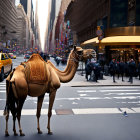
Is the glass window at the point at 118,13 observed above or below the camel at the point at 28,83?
above

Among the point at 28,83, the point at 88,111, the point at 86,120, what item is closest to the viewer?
the point at 28,83

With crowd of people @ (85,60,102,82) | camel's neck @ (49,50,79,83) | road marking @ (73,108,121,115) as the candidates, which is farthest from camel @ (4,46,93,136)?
crowd of people @ (85,60,102,82)

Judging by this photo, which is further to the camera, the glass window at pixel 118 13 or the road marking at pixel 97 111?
the glass window at pixel 118 13

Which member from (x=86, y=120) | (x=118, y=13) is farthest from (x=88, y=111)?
(x=118, y=13)

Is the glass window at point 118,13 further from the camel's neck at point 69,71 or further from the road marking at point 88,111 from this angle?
the camel's neck at point 69,71

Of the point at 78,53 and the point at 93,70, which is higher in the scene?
the point at 78,53

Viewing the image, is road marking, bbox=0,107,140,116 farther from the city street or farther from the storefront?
the storefront

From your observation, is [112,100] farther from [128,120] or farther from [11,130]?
[11,130]

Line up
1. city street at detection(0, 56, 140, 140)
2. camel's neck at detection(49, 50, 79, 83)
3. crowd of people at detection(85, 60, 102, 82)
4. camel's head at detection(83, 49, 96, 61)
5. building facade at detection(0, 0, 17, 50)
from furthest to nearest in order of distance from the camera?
building facade at detection(0, 0, 17, 50) → crowd of people at detection(85, 60, 102, 82) → camel's head at detection(83, 49, 96, 61) → camel's neck at detection(49, 50, 79, 83) → city street at detection(0, 56, 140, 140)

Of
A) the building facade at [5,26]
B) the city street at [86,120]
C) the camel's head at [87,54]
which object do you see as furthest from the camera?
the building facade at [5,26]

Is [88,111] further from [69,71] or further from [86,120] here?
[69,71]

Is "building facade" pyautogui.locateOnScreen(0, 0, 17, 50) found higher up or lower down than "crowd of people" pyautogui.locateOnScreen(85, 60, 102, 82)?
higher up

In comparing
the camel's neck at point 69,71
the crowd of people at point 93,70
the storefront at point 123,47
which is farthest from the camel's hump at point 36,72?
the storefront at point 123,47

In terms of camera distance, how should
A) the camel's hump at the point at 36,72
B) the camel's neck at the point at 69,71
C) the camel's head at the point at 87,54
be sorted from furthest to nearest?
the camel's head at the point at 87,54
the camel's neck at the point at 69,71
the camel's hump at the point at 36,72
